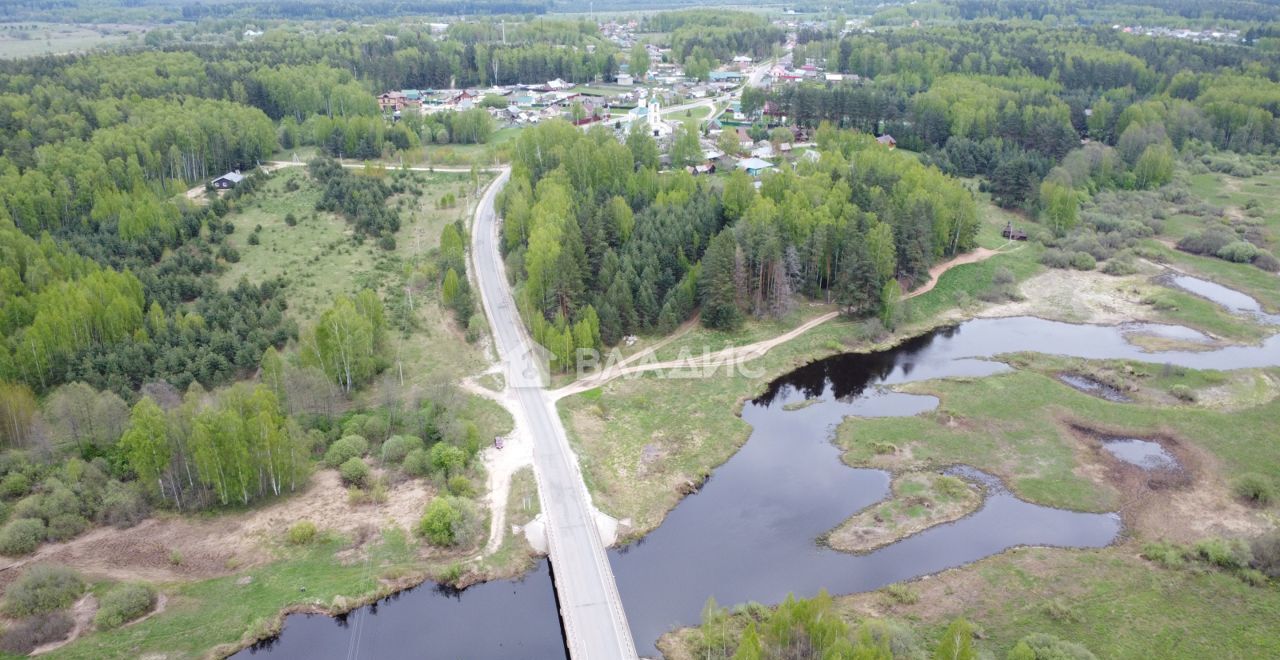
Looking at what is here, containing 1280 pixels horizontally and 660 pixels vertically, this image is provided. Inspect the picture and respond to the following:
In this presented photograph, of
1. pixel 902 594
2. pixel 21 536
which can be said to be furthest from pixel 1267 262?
pixel 21 536

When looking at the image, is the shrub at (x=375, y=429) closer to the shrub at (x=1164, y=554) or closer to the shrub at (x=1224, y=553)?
the shrub at (x=1164, y=554)

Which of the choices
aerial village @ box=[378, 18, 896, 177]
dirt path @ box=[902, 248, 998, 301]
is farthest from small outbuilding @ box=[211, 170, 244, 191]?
dirt path @ box=[902, 248, 998, 301]

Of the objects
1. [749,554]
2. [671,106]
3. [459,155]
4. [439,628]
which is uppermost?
[671,106]

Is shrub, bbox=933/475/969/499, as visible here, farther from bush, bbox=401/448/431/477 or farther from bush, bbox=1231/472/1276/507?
bush, bbox=401/448/431/477

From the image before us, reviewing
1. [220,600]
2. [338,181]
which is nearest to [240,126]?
[338,181]

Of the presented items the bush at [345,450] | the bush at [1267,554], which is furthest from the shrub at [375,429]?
the bush at [1267,554]

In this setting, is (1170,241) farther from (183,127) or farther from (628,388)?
(183,127)

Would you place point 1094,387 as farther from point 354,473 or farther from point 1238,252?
point 354,473
